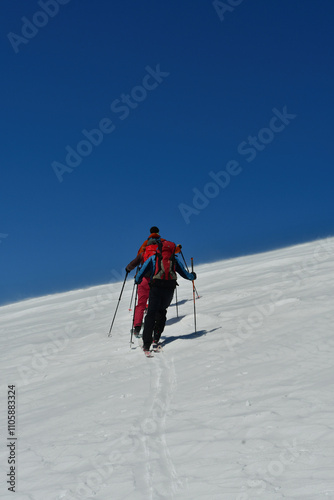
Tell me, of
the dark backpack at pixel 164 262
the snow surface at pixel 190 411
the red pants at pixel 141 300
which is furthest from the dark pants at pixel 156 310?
the red pants at pixel 141 300

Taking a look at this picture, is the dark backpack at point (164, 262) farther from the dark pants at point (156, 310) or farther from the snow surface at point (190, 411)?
the snow surface at point (190, 411)

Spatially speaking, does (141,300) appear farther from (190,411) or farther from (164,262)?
(190,411)

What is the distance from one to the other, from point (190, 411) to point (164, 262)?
401cm

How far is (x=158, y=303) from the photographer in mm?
8336

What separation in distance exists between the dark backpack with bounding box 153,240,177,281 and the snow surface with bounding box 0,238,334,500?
4.74 ft

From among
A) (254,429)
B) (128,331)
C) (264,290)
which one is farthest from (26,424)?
(264,290)

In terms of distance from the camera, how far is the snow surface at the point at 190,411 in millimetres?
3275

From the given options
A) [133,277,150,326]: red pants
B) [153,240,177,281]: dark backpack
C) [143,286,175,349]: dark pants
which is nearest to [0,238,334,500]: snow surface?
[143,286,175,349]: dark pants

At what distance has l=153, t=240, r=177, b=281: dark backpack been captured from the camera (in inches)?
325

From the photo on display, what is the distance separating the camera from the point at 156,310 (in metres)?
8.37

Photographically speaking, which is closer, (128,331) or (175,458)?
(175,458)

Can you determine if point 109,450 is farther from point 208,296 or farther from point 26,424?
point 208,296

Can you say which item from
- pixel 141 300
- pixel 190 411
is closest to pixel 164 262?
pixel 141 300

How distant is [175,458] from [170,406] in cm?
130
